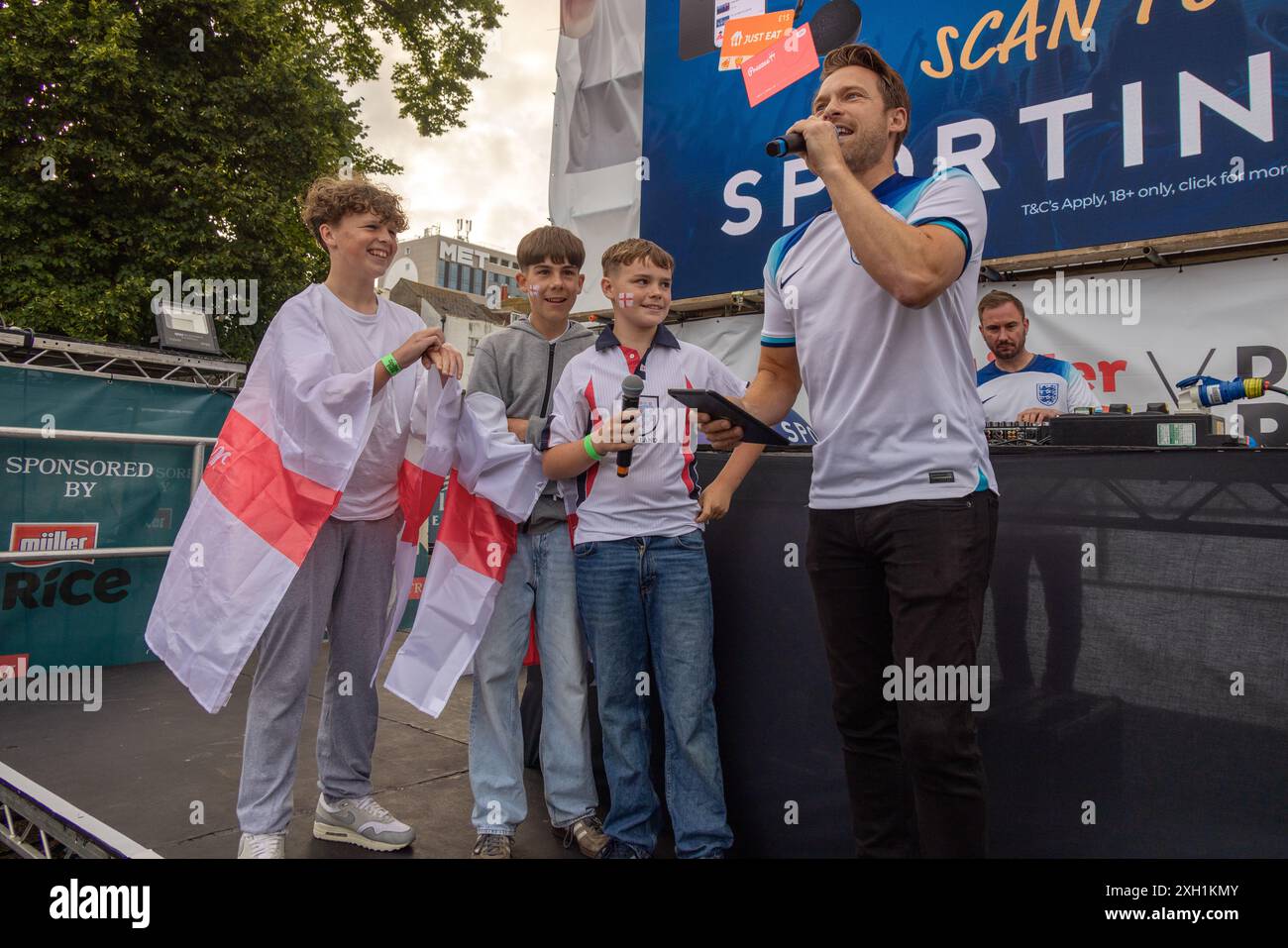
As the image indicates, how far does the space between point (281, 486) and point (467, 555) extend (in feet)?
1.84

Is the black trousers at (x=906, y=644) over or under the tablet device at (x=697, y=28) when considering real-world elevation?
under

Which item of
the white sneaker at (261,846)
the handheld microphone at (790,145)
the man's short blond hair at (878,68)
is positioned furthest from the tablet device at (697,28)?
the white sneaker at (261,846)

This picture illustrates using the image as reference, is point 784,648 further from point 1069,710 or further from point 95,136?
point 95,136

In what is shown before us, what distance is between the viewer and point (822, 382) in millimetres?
1645

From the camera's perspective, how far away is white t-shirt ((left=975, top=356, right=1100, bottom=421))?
3.51 metres

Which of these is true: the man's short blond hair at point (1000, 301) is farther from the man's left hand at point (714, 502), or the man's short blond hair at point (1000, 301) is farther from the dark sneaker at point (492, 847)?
the dark sneaker at point (492, 847)

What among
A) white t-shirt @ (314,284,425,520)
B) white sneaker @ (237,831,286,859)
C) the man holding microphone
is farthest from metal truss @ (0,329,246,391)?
the man holding microphone

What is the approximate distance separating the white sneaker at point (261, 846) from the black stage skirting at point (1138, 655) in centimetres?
146

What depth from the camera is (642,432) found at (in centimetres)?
224

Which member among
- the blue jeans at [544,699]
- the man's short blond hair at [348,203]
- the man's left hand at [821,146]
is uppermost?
the man's short blond hair at [348,203]

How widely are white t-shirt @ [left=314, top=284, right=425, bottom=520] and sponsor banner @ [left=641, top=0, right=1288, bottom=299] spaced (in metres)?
2.02

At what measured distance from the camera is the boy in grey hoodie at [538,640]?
7.70ft

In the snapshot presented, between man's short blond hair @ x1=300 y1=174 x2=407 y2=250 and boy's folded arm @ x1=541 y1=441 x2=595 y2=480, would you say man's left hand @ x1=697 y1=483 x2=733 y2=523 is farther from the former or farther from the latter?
man's short blond hair @ x1=300 y1=174 x2=407 y2=250
